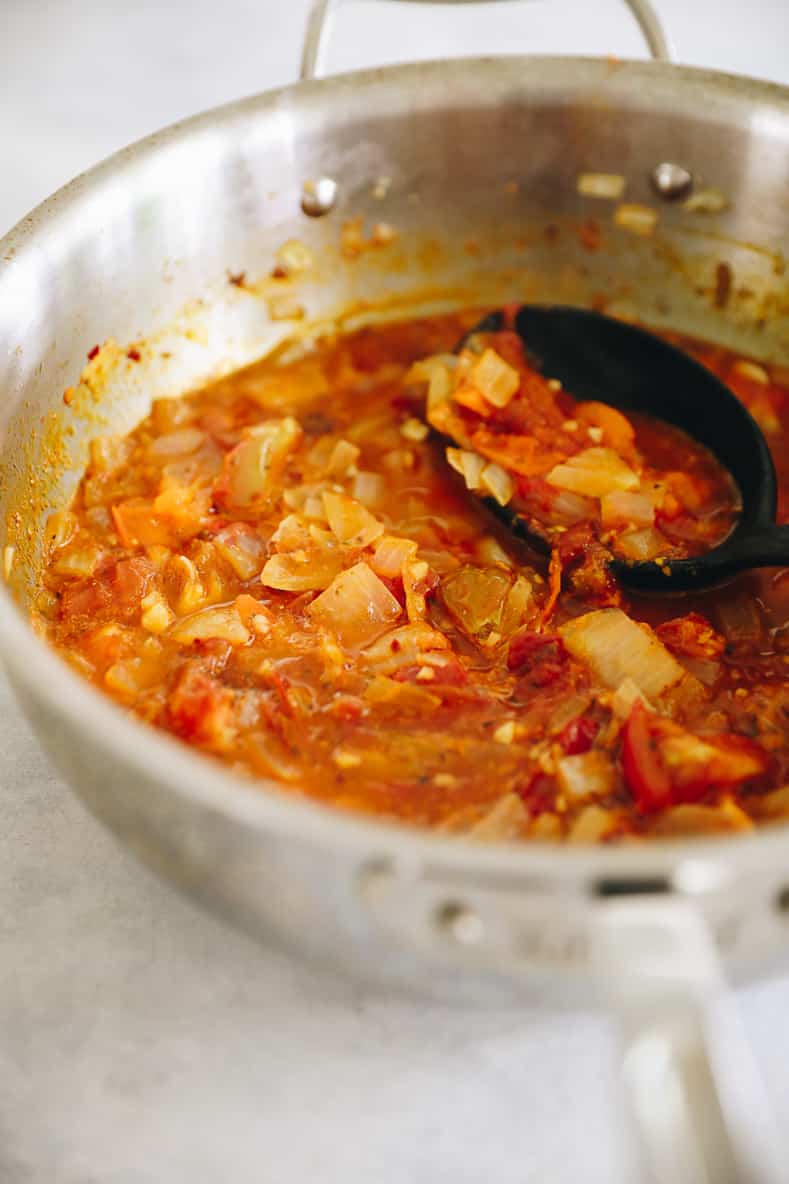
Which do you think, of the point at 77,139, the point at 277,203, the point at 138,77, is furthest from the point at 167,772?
the point at 138,77

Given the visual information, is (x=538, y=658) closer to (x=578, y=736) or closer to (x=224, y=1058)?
(x=578, y=736)

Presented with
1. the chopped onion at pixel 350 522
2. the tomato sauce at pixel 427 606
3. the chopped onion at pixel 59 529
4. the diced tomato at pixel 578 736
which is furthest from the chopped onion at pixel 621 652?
the chopped onion at pixel 59 529

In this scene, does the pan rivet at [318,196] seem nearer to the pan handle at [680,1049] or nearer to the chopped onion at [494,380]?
the chopped onion at [494,380]

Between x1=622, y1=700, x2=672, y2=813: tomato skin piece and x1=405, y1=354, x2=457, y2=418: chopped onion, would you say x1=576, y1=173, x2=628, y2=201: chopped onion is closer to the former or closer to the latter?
x1=405, y1=354, x2=457, y2=418: chopped onion

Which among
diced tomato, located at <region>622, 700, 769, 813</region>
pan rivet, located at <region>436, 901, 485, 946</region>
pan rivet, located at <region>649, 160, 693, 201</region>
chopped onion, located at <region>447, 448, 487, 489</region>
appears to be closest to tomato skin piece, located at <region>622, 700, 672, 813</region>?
diced tomato, located at <region>622, 700, 769, 813</region>

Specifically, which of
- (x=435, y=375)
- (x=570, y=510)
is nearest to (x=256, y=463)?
(x=435, y=375)

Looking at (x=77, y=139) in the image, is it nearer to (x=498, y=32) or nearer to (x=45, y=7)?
(x=45, y=7)
